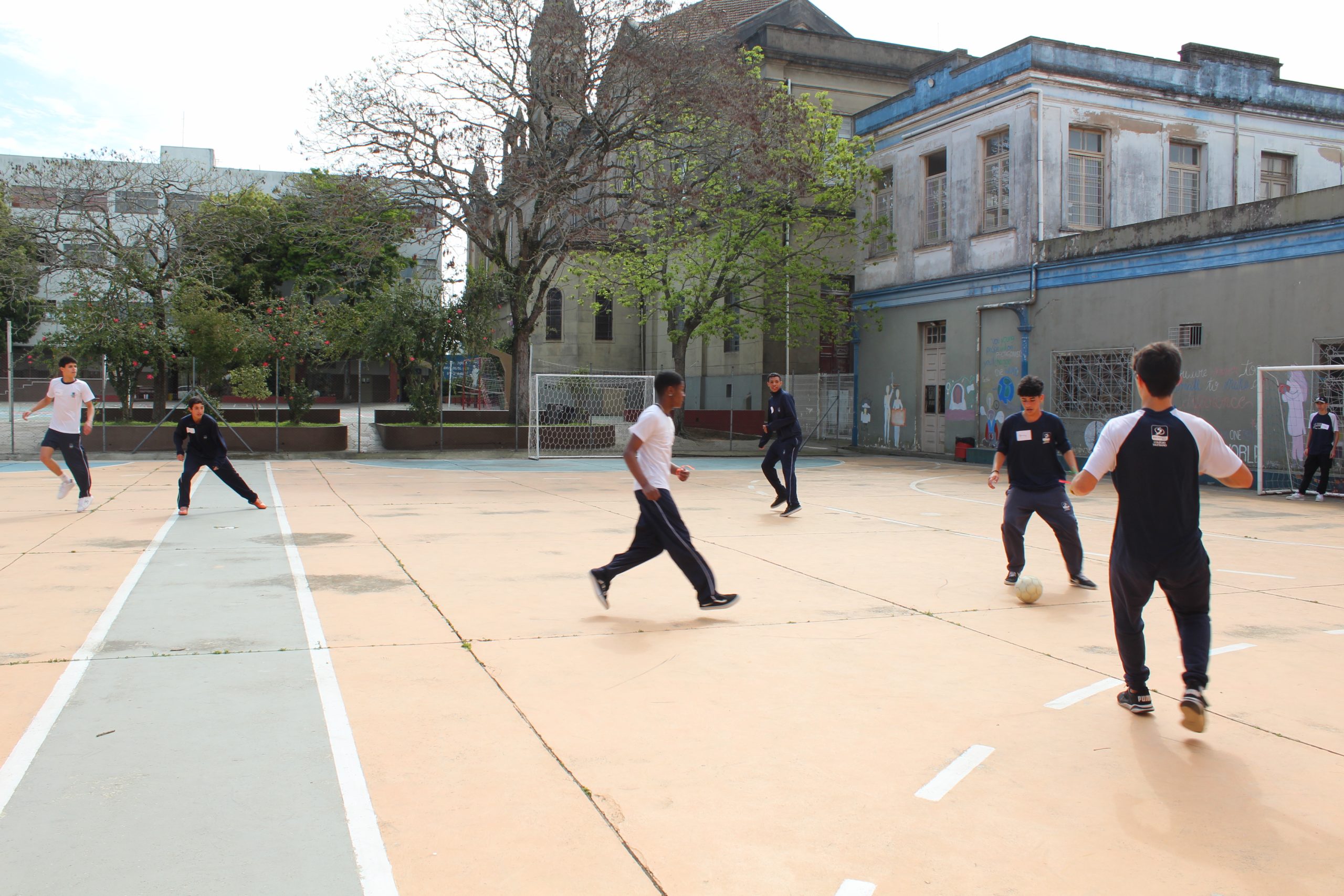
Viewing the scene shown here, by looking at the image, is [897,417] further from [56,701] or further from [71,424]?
[56,701]

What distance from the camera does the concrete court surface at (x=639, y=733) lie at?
3344mm

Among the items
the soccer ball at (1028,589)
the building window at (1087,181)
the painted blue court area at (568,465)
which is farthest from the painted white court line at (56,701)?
the building window at (1087,181)

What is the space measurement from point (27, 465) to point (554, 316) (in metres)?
27.2

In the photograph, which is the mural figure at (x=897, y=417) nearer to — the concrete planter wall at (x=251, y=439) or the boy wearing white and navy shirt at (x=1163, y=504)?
the concrete planter wall at (x=251, y=439)

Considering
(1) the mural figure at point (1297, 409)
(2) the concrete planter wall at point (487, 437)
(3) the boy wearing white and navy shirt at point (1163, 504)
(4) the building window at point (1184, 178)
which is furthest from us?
(2) the concrete planter wall at point (487, 437)

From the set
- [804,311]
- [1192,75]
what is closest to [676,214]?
[804,311]

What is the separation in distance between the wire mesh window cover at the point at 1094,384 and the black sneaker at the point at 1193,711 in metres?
17.7

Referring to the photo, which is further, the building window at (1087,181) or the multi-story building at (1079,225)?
the building window at (1087,181)

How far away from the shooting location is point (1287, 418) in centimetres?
1809

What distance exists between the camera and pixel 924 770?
4191mm

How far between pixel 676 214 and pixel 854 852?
75.0 feet

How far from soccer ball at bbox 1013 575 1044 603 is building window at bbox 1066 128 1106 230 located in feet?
60.8

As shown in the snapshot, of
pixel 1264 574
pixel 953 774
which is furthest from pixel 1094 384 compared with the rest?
pixel 953 774

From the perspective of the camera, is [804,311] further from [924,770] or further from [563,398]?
[924,770]
